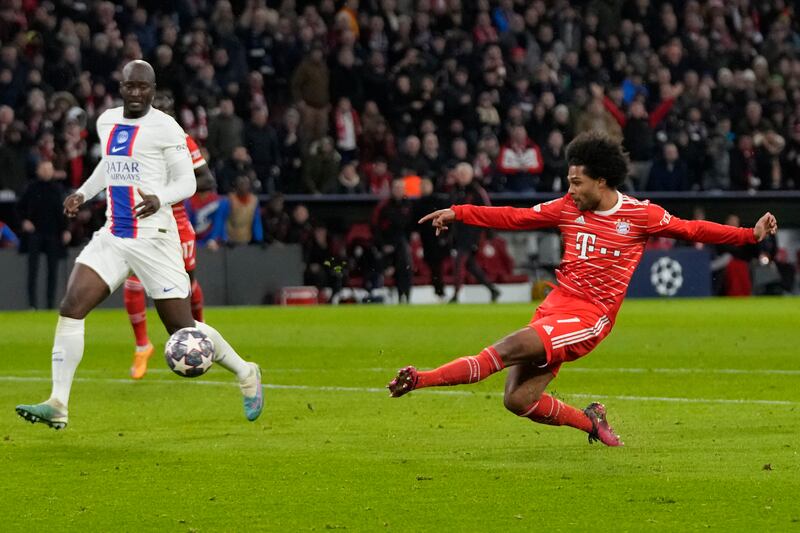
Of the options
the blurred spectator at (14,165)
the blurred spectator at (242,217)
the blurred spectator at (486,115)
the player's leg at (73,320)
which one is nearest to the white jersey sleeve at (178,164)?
the player's leg at (73,320)

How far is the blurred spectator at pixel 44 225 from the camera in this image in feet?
79.5

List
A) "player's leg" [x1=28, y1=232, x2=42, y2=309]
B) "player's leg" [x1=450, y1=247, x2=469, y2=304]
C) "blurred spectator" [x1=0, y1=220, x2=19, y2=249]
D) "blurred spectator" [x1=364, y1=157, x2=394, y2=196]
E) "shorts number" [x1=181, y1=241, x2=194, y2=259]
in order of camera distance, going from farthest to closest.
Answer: "blurred spectator" [x1=364, y1=157, x2=394, y2=196], "player's leg" [x1=450, y1=247, x2=469, y2=304], "blurred spectator" [x1=0, y1=220, x2=19, y2=249], "player's leg" [x1=28, y1=232, x2=42, y2=309], "shorts number" [x1=181, y1=241, x2=194, y2=259]

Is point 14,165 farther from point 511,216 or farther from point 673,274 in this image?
point 511,216

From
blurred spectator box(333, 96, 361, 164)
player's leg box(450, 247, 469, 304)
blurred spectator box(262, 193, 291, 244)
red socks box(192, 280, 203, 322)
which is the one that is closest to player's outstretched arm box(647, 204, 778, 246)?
red socks box(192, 280, 203, 322)

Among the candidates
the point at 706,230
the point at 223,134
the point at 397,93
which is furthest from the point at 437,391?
the point at 397,93

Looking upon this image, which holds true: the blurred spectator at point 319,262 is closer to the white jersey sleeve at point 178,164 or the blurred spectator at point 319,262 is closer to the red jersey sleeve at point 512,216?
the white jersey sleeve at point 178,164

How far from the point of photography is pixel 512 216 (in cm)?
921

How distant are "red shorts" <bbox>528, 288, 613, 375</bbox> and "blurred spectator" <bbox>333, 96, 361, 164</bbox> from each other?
19.0 m

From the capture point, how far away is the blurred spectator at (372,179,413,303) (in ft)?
87.6

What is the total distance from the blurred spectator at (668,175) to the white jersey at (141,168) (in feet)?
66.4

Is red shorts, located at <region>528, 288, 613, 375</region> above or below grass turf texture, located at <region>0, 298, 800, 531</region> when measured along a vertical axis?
above

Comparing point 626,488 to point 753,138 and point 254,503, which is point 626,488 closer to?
point 254,503

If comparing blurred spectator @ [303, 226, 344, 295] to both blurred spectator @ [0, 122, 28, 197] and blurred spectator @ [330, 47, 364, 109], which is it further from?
blurred spectator @ [0, 122, 28, 197]

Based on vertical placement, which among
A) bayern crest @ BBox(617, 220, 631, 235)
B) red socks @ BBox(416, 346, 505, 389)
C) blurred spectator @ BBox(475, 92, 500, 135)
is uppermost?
blurred spectator @ BBox(475, 92, 500, 135)
